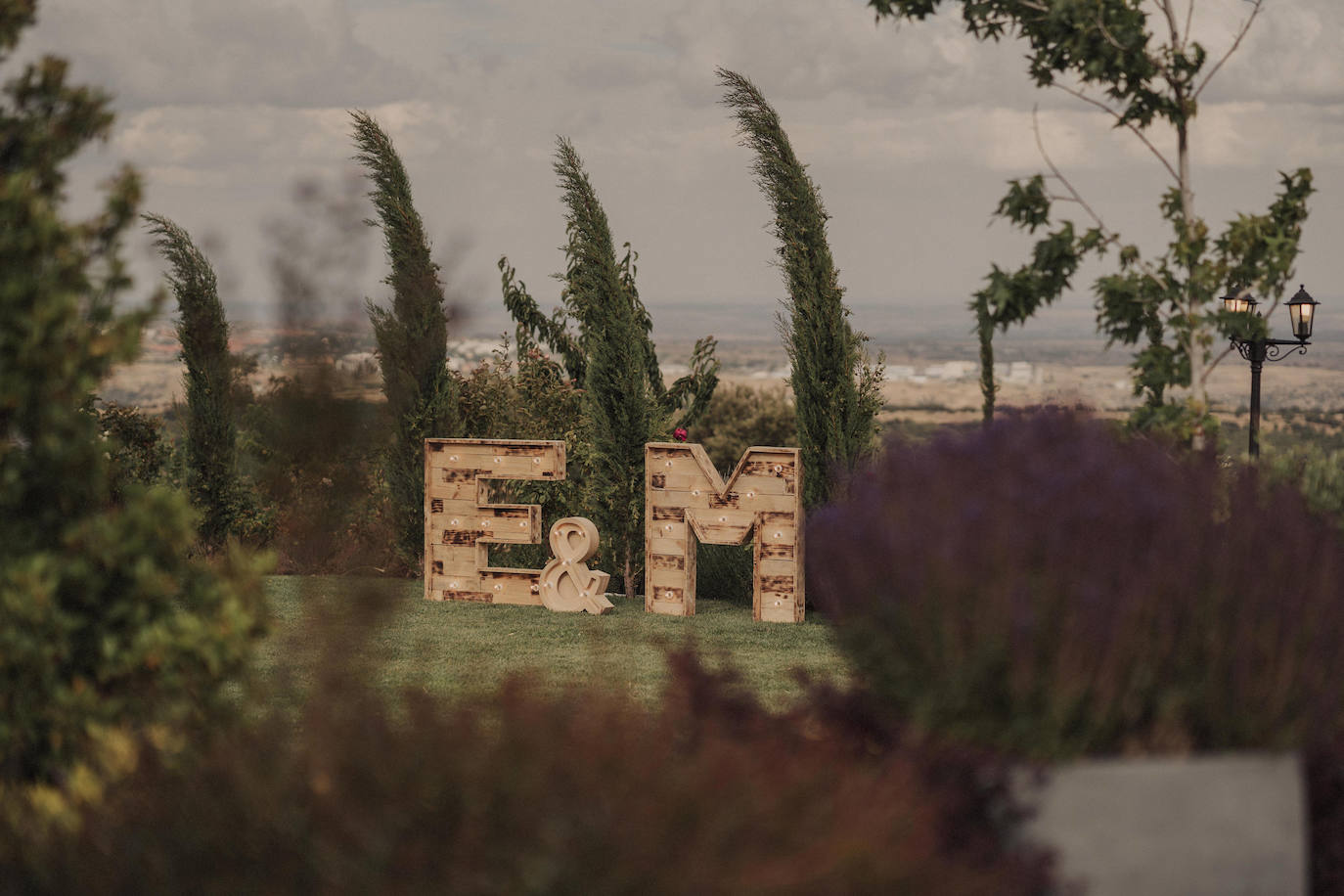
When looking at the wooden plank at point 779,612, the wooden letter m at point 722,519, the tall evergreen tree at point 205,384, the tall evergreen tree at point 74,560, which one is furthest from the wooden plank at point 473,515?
the tall evergreen tree at point 74,560

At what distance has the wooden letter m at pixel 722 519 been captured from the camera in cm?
995

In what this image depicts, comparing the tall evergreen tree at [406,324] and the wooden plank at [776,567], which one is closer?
the wooden plank at [776,567]

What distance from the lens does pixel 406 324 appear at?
12.0 meters

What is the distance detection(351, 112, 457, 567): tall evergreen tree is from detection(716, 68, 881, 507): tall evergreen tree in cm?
349

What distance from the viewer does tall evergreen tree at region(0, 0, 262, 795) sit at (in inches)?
130

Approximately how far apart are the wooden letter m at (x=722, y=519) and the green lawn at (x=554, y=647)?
27 cm

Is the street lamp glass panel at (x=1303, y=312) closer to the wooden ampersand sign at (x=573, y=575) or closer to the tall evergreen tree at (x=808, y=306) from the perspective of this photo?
the tall evergreen tree at (x=808, y=306)

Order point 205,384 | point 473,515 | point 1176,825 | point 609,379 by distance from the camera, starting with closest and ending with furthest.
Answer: point 1176,825, point 473,515, point 609,379, point 205,384

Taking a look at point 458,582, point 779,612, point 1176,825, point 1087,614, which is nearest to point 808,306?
point 779,612

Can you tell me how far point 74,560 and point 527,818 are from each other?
171cm

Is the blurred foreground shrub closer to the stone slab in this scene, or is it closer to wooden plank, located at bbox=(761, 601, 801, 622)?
the stone slab

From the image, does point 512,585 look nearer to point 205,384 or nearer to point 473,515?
point 473,515

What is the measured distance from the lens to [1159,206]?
5.95m

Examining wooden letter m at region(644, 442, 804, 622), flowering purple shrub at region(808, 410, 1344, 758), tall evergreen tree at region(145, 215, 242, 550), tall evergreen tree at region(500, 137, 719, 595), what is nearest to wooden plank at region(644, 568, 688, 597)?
wooden letter m at region(644, 442, 804, 622)
